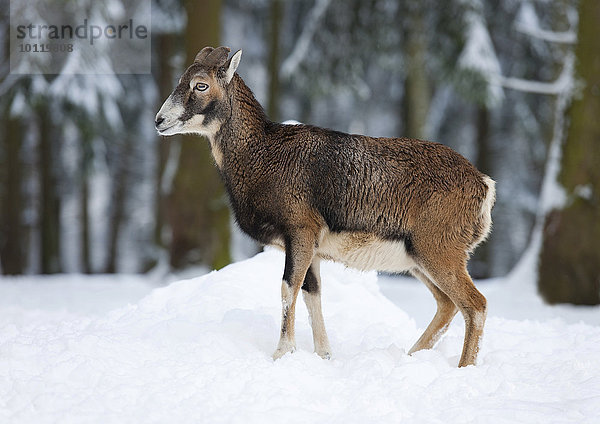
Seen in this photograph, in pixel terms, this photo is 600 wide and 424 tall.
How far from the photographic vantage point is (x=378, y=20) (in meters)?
16.6

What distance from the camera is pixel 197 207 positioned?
39.9 ft

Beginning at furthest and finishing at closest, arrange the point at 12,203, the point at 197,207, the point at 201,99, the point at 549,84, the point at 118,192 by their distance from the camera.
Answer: the point at 118,192 → the point at 12,203 → the point at 549,84 → the point at 197,207 → the point at 201,99

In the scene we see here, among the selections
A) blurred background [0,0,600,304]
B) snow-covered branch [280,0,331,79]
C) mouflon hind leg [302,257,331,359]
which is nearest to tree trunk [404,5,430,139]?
blurred background [0,0,600,304]

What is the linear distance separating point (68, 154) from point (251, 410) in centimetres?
2044

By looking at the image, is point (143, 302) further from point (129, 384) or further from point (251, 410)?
point (251, 410)

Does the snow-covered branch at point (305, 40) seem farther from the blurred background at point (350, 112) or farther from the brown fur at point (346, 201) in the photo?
the brown fur at point (346, 201)

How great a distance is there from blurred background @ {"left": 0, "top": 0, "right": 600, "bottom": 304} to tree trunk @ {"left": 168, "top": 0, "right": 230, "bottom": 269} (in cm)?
2

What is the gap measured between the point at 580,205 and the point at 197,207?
6006mm

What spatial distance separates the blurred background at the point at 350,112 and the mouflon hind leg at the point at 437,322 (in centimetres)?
426

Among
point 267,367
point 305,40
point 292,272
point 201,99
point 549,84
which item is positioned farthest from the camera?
point 305,40

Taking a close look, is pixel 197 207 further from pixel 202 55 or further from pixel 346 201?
pixel 346 201

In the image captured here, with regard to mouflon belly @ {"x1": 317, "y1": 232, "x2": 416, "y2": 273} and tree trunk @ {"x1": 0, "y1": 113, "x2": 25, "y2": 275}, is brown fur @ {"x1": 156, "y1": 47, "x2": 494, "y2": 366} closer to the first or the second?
mouflon belly @ {"x1": 317, "y1": 232, "x2": 416, "y2": 273}

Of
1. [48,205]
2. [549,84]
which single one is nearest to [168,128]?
[549,84]

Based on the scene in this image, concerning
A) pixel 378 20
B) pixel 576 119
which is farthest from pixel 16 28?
pixel 576 119
